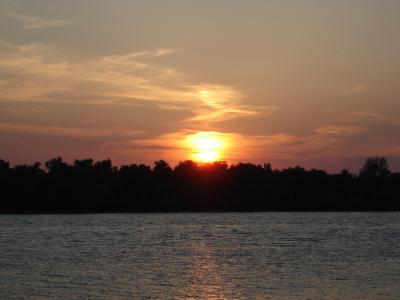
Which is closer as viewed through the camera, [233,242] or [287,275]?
[287,275]

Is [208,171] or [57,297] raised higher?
[208,171]

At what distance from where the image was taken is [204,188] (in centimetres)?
18062

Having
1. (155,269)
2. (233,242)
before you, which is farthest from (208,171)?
(155,269)

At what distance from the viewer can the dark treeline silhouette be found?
16750cm

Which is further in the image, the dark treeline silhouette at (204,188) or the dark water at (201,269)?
the dark treeline silhouette at (204,188)

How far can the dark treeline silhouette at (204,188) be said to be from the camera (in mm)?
167500

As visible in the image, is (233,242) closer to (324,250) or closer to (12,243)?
(324,250)

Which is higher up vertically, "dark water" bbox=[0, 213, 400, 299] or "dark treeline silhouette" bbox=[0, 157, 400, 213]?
"dark treeline silhouette" bbox=[0, 157, 400, 213]

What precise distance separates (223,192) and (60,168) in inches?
1677

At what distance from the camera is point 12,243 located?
72625mm

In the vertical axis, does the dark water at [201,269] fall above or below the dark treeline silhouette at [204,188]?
below

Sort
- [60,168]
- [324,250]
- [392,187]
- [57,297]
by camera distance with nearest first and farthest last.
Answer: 1. [57,297]
2. [324,250]
3. [60,168]
4. [392,187]

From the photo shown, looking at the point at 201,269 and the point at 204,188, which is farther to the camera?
the point at 204,188

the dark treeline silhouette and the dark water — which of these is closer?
the dark water
